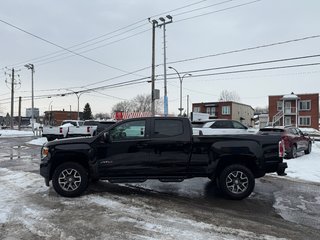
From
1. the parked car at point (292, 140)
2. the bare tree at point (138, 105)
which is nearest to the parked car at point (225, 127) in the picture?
the parked car at point (292, 140)

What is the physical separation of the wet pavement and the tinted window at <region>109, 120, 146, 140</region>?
1335 millimetres

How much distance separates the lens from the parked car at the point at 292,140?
611 inches

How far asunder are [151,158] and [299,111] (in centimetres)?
5765

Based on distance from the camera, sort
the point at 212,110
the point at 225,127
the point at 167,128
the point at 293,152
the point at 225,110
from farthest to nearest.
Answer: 1. the point at 212,110
2. the point at 225,110
3. the point at 225,127
4. the point at 293,152
5. the point at 167,128

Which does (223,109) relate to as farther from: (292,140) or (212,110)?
(292,140)

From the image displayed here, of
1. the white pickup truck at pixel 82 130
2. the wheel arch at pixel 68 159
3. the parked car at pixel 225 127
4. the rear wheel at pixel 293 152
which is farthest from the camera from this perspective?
the white pickup truck at pixel 82 130

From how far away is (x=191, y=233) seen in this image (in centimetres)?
526

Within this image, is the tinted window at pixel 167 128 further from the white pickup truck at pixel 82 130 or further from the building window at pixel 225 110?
the building window at pixel 225 110

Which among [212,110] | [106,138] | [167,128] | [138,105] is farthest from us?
[138,105]

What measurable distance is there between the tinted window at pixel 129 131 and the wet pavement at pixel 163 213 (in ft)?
4.38

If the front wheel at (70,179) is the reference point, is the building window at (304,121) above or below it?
above

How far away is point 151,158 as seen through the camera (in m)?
7.68

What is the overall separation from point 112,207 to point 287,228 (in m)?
3.21

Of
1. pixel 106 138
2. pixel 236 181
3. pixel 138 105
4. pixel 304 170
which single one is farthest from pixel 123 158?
pixel 138 105
